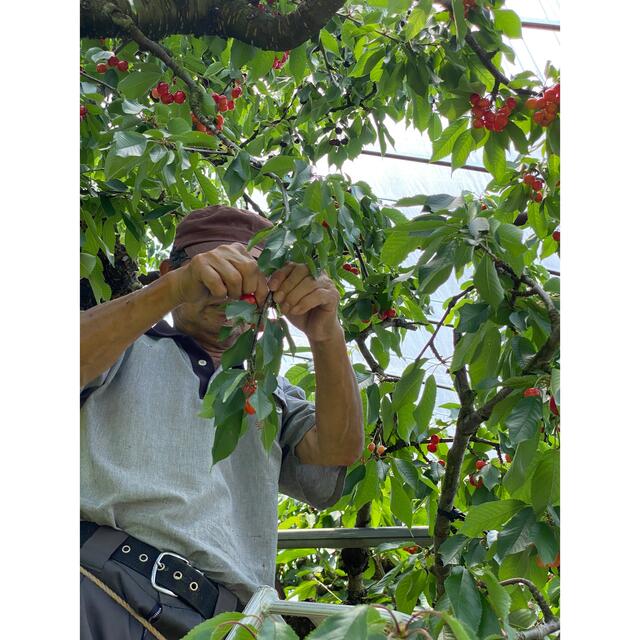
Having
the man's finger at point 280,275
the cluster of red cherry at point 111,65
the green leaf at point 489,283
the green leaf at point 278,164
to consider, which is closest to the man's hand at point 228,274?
the man's finger at point 280,275

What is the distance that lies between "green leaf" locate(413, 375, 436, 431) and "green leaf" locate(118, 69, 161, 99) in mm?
712

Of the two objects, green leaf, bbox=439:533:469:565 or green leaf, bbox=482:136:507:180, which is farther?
green leaf, bbox=482:136:507:180

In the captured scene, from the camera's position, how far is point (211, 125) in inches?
66.6

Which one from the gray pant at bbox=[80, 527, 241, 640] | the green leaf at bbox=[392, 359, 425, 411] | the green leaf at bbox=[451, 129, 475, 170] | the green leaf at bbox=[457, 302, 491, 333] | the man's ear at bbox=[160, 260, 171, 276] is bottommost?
the gray pant at bbox=[80, 527, 241, 640]

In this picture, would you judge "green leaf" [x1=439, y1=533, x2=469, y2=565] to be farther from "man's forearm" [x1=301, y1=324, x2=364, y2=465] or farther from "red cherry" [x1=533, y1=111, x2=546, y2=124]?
"red cherry" [x1=533, y1=111, x2=546, y2=124]

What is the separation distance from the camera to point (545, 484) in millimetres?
1056

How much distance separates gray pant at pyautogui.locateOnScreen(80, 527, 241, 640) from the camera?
1.05 meters

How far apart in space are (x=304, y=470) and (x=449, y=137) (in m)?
0.59

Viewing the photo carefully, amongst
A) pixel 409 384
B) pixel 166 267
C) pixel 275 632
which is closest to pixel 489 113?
pixel 409 384

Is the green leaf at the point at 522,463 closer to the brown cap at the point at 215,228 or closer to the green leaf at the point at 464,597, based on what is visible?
the green leaf at the point at 464,597

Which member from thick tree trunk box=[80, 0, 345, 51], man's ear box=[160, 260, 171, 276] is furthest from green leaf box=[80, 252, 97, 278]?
thick tree trunk box=[80, 0, 345, 51]

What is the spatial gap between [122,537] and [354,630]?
0.57m

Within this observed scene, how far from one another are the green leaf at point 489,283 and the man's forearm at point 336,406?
0.20m
